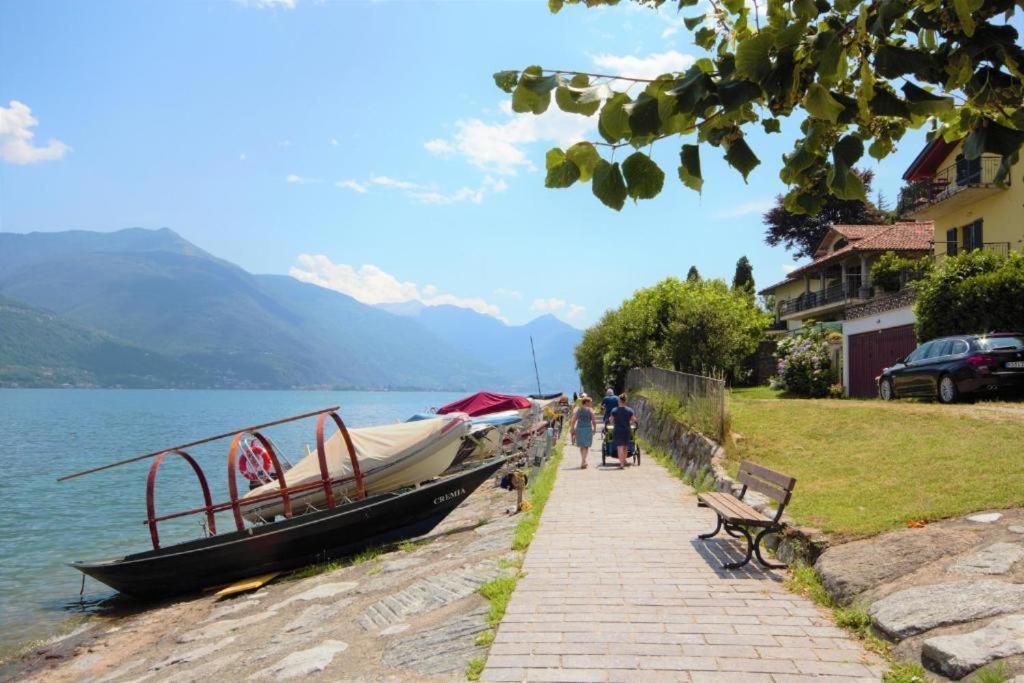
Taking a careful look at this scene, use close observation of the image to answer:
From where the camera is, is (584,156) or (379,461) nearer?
(584,156)

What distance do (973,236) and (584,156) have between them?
103 feet

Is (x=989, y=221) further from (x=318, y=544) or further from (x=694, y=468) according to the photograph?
(x=318, y=544)

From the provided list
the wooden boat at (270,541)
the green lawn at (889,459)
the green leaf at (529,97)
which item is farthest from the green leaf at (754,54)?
the wooden boat at (270,541)

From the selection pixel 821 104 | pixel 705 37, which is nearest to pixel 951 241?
pixel 705 37

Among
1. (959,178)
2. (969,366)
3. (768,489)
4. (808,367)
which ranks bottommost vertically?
(768,489)

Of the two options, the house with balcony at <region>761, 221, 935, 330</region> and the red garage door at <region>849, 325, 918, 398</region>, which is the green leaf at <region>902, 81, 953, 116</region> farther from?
the house with balcony at <region>761, 221, 935, 330</region>

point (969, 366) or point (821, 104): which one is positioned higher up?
point (821, 104)

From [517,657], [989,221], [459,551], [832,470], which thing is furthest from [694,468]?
[989,221]

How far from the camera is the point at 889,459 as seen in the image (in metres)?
10.4

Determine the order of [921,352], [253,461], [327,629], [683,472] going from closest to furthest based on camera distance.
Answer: [327,629] < [683,472] < [921,352] < [253,461]

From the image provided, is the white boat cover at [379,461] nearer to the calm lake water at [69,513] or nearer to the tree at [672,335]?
the calm lake water at [69,513]

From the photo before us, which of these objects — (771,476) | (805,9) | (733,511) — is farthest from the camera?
(771,476)

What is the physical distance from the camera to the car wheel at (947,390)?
16109mm

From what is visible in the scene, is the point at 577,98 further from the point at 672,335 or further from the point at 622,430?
the point at 672,335
